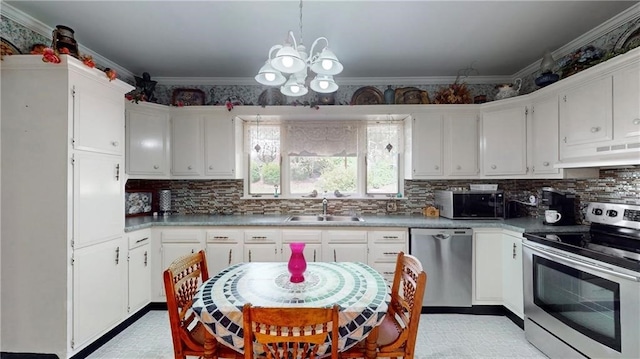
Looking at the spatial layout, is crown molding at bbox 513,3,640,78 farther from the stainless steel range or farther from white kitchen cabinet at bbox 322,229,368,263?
white kitchen cabinet at bbox 322,229,368,263

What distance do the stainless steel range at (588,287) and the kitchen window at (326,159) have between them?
1.68m

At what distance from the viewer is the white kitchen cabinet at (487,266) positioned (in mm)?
2717

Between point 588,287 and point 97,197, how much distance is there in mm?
3584

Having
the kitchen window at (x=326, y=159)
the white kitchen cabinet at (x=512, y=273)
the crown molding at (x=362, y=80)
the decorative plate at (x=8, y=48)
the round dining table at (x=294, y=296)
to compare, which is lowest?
the white kitchen cabinet at (x=512, y=273)

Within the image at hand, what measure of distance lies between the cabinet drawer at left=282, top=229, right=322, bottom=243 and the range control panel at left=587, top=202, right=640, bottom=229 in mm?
2327

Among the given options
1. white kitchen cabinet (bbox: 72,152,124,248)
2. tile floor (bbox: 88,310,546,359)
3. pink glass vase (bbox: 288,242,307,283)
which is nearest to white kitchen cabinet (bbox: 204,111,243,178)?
white kitchen cabinet (bbox: 72,152,124,248)

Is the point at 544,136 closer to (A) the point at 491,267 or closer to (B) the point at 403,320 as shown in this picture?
(A) the point at 491,267

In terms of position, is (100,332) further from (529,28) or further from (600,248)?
(529,28)

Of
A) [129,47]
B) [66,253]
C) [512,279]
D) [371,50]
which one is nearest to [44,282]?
[66,253]

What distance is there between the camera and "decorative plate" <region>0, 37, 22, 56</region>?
192 centimetres

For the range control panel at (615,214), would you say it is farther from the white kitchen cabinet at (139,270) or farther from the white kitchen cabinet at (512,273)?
the white kitchen cabinet at (139,270)

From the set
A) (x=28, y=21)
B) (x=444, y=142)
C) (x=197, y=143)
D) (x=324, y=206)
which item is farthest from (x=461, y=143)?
(x=28, y=21)

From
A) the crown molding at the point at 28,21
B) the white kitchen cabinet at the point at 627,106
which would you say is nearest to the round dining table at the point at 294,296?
the white kitchen cabinet at the point at 627,106

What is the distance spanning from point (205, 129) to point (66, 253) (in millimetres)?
1744
